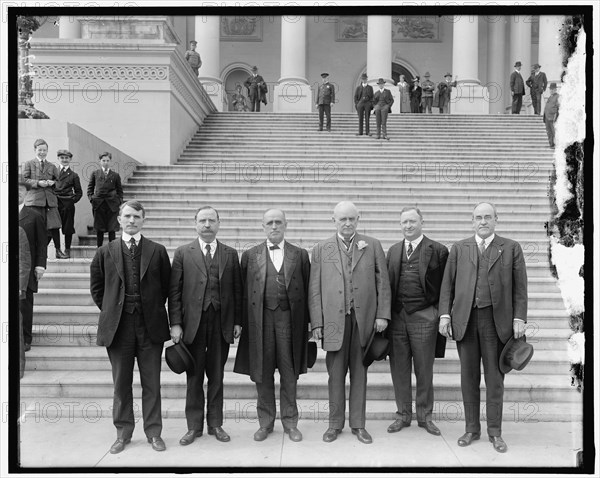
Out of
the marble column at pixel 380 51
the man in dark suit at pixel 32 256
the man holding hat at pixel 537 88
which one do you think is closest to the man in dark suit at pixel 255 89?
the marble column at pixel 380 51

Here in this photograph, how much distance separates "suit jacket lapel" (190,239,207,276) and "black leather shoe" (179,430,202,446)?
1.33 metres

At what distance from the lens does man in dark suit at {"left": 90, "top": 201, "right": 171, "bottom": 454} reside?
4.64m

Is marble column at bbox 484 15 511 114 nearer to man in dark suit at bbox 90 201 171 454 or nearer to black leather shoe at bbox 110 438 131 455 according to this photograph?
man in dark suit at bbox 90 201 171 454

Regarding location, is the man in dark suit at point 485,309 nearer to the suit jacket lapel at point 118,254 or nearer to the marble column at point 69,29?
the suit jacket lapel at point 118,254

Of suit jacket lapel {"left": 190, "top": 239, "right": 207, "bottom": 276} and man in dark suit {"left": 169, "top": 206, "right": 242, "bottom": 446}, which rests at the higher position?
suit jacket lapel {"left": 190, "top": 239, "right": 207, "bottom": 276}

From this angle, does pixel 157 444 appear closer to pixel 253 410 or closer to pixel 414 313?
pixel 253 410

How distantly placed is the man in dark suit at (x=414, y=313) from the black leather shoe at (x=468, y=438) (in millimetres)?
242

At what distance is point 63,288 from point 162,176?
4.69 m

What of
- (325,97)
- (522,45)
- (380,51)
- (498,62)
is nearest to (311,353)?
(325,97)

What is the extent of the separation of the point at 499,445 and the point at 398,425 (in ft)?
2.80

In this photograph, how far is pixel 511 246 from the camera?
15.7ft

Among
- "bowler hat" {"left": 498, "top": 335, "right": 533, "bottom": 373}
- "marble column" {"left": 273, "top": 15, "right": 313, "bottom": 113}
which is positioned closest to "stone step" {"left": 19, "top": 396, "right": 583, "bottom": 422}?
"bowler hat" {"left": 498, "top": 335, "right": 533, "bottom": 373}

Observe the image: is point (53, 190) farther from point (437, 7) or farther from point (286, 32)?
point (286, 32)

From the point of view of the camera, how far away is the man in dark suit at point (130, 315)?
15.2 ft
